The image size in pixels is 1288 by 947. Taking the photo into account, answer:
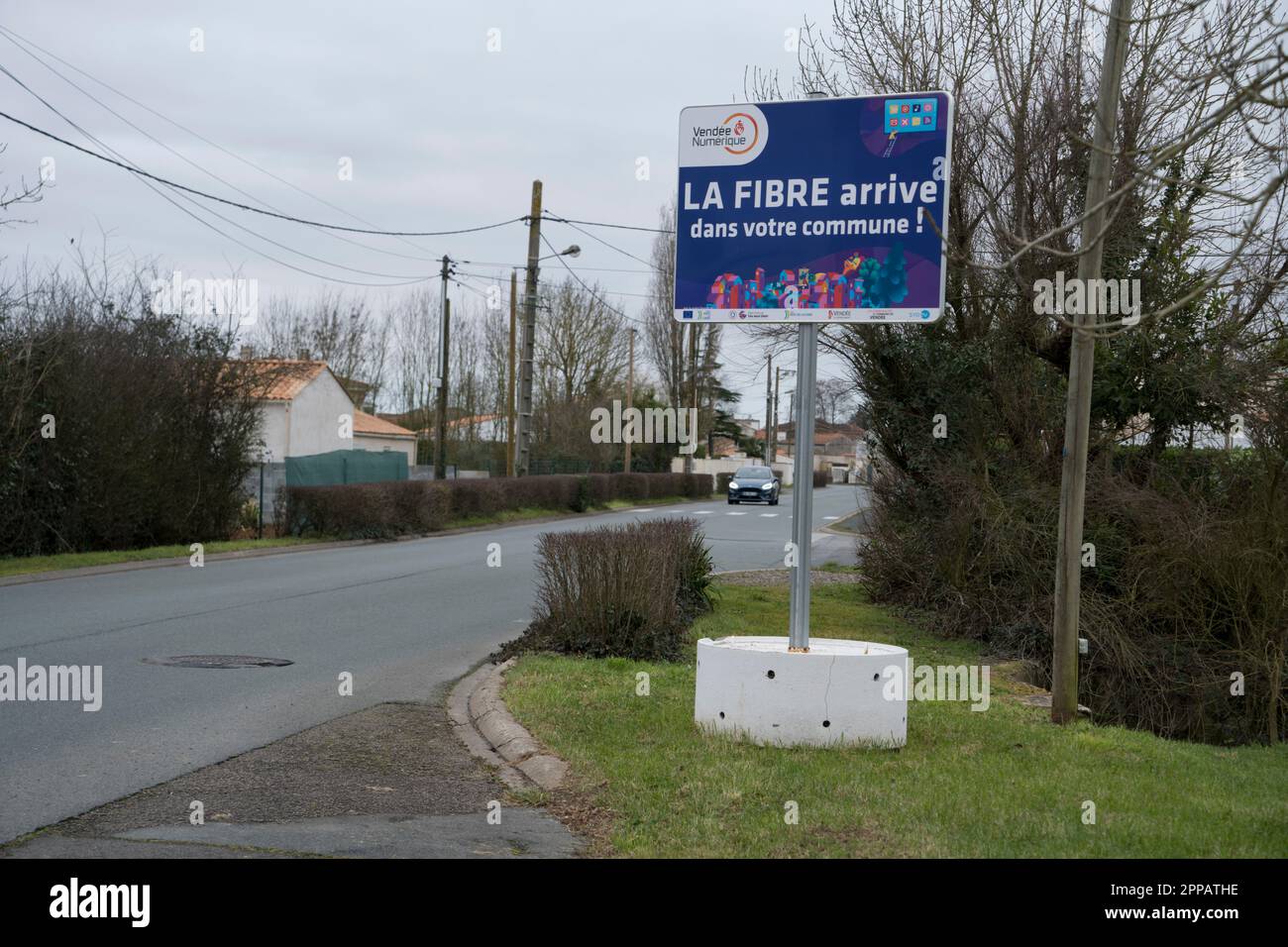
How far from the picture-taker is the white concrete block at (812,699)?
749 centimetres

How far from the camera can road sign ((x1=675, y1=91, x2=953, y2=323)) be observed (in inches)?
316

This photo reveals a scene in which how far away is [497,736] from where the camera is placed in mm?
8211

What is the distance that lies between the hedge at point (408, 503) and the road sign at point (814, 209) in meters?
19.4

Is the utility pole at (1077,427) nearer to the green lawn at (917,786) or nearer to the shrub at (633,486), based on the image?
the green lawn at (917,786)

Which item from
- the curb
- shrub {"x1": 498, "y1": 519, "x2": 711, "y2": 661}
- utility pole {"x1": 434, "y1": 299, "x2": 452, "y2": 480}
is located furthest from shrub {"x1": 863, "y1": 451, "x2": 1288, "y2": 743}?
utility pole {"x1": 434, "y1": 299, "x2": 452, "y2": 480}

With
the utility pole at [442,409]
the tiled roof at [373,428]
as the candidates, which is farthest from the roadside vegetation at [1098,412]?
the tiled roof at [373,428]

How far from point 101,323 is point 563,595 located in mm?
15279

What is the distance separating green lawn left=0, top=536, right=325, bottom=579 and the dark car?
29310 mm

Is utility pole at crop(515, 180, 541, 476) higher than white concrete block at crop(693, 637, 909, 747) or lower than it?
higher

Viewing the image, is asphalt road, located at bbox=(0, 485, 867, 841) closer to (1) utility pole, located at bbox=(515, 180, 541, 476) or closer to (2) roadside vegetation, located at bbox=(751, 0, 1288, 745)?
(2) roadside vegetation, located at bbox=(751, 0, 1288, 745)

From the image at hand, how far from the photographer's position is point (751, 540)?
93.7 ft

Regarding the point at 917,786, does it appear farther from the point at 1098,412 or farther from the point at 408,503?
the point at 408,503
